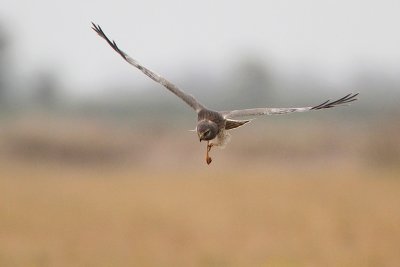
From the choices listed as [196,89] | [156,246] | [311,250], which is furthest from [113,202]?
[196,89]

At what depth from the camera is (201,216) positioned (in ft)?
73.3

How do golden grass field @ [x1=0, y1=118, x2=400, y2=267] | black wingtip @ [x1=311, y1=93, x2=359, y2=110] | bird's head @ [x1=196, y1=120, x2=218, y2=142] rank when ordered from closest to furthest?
1. bird's head @ [x1=196, y1=120, x2=218, y2=142]
2. black wingtip @ [x1=311, y1=93, x2=359, y2=110]
3. golden grass field @ [x1=0, y1=118, x2=400, y2=267]

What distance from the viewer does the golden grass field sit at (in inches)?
655

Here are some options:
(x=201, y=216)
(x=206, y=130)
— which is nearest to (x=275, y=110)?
(x=206, y=130)

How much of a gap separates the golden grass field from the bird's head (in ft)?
26.1

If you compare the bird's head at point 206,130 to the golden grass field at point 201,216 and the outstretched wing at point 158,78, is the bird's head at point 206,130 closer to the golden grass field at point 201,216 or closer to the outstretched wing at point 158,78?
the outstretched wing at point 158,78

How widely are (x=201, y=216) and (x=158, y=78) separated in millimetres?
14202

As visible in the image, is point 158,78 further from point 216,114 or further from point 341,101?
point 341,101

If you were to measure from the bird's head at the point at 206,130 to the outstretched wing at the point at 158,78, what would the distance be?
22 centimetres

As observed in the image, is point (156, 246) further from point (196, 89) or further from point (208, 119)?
point (196, 89)

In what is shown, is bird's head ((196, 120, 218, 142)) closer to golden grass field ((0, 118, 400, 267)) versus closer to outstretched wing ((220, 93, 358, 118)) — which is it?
outstretched wing ((220, 93, 358, 118))

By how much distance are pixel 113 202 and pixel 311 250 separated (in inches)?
387

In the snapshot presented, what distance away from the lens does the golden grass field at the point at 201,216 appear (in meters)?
16.6

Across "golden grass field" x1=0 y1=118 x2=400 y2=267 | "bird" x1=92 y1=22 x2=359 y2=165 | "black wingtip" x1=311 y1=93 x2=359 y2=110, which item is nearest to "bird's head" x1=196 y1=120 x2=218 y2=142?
"bird" x1=92 y1=22 x2=359 y2=165
